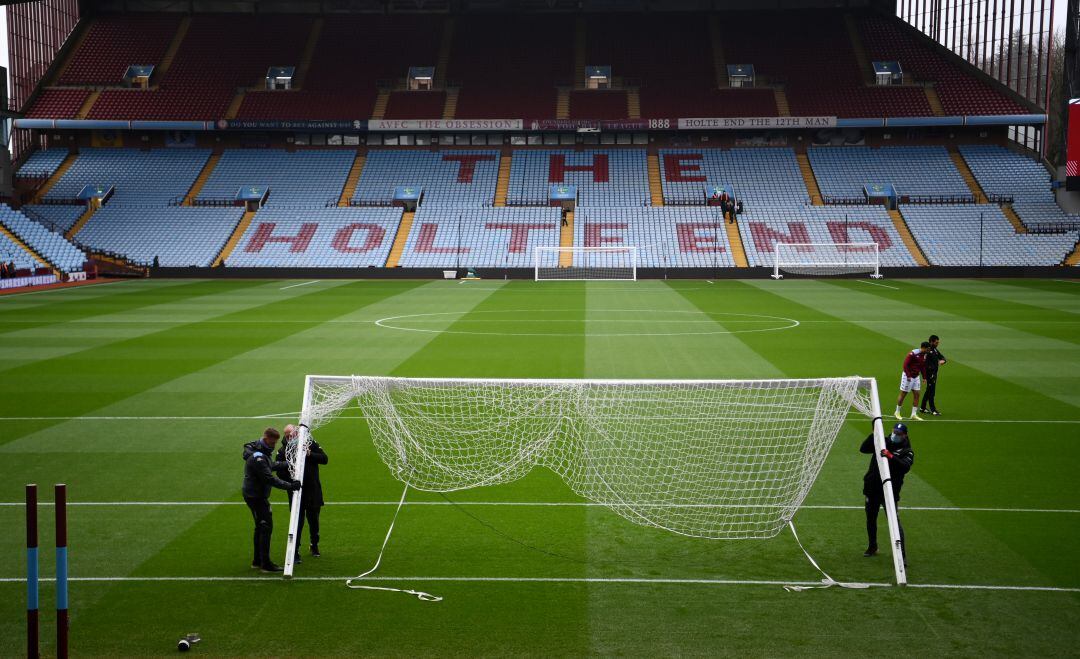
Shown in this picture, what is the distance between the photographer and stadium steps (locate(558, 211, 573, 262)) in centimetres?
5997

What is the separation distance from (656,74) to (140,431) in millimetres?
62191

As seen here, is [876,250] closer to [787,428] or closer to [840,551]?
[787,428]

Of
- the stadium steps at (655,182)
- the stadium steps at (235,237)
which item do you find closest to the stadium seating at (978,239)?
the stadium steps at (655,182)

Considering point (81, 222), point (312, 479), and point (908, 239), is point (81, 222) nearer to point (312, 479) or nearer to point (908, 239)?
point (908, 239)

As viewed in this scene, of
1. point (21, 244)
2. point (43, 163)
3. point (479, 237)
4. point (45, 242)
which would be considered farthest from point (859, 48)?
point (43, 163)

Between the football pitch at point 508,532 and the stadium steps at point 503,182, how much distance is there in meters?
41.2

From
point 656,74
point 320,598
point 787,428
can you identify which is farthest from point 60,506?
point 656,74

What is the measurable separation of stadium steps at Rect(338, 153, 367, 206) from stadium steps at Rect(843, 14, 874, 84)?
36.7m

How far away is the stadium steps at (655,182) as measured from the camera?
66.9 m

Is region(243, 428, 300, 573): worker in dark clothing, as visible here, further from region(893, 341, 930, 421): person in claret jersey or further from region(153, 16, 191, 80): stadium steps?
region(153, 16, 191, 80): stadium steps

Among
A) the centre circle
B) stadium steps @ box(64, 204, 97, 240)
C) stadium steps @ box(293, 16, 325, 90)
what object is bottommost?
the centre circle

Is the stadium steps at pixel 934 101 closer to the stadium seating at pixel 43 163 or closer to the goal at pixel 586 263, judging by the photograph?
the goal at pixel 586 263

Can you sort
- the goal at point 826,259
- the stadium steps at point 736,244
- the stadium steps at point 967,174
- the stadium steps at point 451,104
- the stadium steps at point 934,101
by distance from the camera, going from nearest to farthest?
the goal at point 826,259 < the stadium steps at point 736,244 < the stadium steps at point 967,174 < the stadium steps at point 934,101 < the stadium steps at point 451,104

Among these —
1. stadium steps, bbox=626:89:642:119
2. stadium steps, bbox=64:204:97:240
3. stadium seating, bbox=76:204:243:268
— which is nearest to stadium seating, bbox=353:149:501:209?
stadium seating, bbox=76:204:243:268
